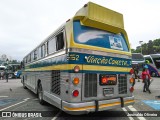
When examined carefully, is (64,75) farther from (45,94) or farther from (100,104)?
(45,94)

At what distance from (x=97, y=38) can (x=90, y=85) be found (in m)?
1.55

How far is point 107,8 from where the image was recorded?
696 centimetres

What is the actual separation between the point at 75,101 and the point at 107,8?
129 inches

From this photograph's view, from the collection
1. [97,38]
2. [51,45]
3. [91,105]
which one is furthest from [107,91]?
[51,45]

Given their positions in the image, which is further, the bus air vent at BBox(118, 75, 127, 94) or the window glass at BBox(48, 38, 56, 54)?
the window glass at BBox(48, 38, 56, 54)

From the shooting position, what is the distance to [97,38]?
21.9ft

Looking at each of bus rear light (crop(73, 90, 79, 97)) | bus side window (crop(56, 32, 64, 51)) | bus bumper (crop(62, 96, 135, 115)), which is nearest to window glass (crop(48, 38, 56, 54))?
bus side window (crop(56, 32, 64, 51))

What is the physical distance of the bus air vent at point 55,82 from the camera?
6.70 meters

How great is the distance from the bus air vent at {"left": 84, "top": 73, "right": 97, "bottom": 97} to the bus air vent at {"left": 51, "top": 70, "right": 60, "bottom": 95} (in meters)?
1.04

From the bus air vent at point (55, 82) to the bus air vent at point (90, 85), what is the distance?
3.42 ft

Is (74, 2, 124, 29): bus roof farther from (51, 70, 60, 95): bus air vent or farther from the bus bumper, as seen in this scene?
the bus bumper

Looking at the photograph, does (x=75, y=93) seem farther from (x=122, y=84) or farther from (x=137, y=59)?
(x=137, y=59)

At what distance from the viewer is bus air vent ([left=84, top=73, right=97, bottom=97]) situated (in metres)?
6.12

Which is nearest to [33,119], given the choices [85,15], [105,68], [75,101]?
[75,101]
